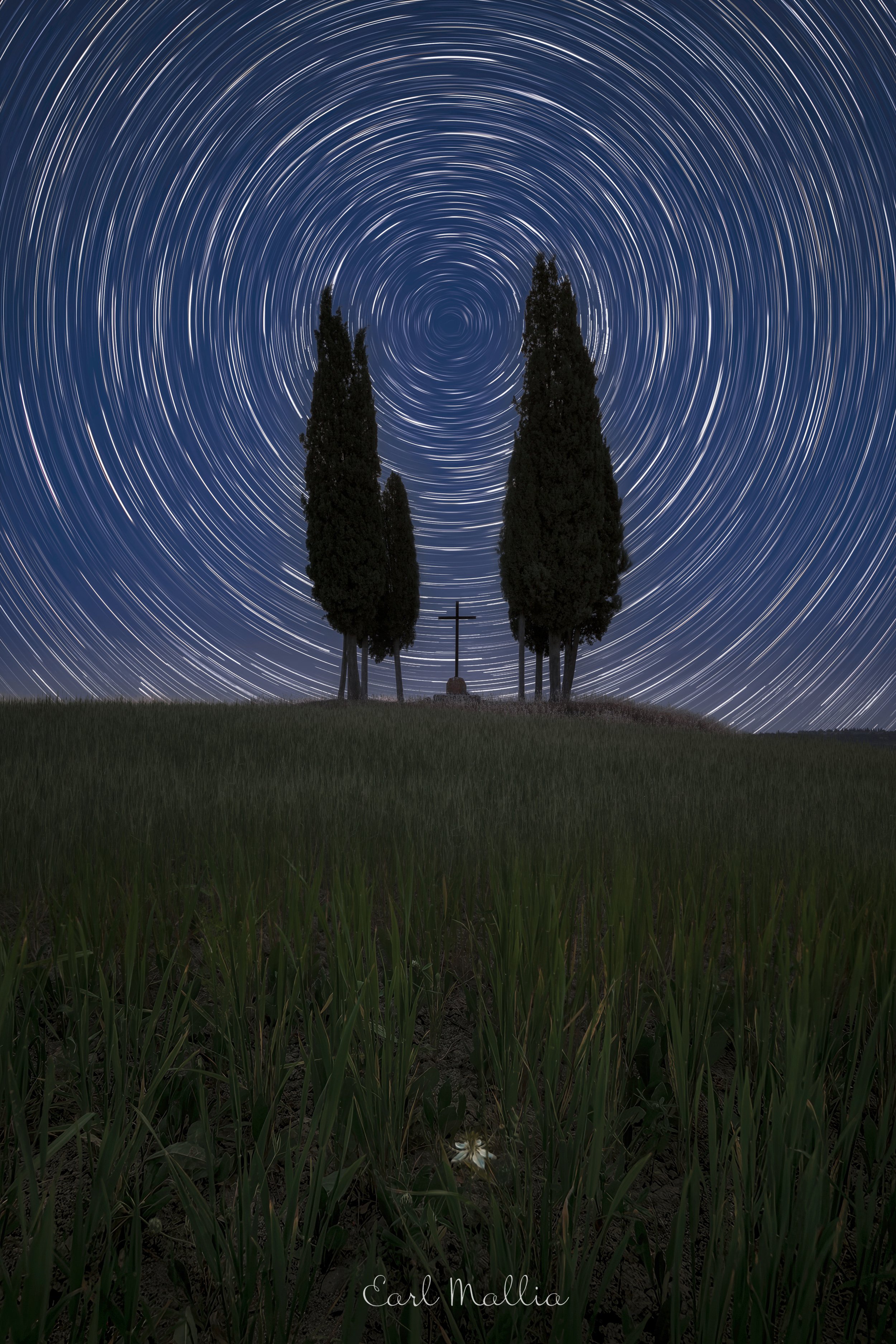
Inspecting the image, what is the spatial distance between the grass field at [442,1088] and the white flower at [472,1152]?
20 mm

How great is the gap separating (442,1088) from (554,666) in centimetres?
2078

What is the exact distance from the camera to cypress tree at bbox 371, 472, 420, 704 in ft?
103

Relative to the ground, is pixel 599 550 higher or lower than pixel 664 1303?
higher

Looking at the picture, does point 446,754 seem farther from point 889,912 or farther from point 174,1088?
point 174,1088

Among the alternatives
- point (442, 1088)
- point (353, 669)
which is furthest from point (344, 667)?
point (442, 1088)

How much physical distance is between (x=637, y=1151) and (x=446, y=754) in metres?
5.87

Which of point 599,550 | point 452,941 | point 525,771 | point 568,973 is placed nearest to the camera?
point 568,973

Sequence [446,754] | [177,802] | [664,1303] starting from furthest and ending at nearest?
1. [446,754]
2. [177,802]
3. [664,1303]

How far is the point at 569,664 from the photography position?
2420 centimetres

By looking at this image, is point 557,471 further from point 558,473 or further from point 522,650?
point 522,650

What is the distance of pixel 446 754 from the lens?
24.2 ft

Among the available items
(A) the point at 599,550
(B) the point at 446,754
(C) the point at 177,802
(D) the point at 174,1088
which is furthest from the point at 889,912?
(A) the point at 599,550

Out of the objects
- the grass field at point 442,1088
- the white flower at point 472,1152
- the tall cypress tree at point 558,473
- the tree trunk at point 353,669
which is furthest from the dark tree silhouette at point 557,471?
the white flower at point 472,1152

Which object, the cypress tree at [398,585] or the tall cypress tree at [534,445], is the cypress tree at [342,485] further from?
the cypress tree at [398,585]
